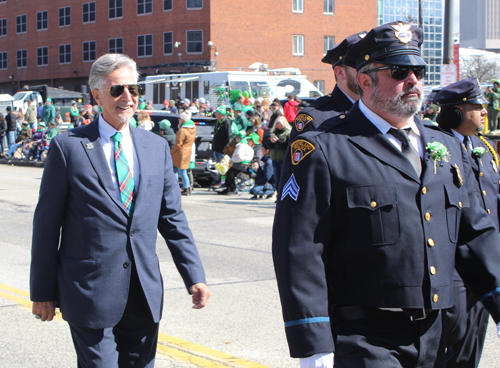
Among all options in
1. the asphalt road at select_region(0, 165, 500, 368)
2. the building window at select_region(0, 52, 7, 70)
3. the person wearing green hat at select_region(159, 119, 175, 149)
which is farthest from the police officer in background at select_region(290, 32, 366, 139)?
the building window at select_region(0, 52, 7, 70)

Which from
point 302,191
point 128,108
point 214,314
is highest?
point 128,108

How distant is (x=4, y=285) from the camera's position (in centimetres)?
686

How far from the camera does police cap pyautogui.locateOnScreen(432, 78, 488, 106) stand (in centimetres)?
443

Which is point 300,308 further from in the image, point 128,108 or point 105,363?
point 128,108

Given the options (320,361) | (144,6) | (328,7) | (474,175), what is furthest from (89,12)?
(320,361)

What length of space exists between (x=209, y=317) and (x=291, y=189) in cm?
345

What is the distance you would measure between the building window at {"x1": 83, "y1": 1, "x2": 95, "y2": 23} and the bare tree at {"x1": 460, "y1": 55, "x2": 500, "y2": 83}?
34520 mm

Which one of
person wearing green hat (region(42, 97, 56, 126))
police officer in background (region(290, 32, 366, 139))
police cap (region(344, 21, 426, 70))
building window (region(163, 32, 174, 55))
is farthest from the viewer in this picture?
building window (region(163, 32, 174, 55))

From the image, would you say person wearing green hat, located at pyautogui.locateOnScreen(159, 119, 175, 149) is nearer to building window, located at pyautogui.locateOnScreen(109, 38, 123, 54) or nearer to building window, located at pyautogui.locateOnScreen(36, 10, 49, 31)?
building window, located at pyautogui.locateOnScreen(109, 38, 123, 54)

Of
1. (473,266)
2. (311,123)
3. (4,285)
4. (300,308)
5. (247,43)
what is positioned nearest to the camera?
(300,308)

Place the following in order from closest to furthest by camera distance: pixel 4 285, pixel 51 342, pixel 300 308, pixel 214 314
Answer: pixel 300 308
pixel 51 342
pixel 214 314
pixel 4 285

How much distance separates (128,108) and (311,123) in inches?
49.8

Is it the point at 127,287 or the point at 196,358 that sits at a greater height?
the point at 127,287

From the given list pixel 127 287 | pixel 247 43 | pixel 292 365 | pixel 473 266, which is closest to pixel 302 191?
pixel 473 266
